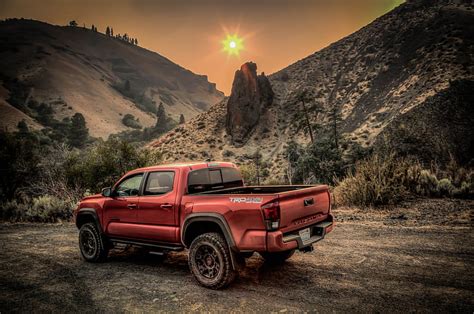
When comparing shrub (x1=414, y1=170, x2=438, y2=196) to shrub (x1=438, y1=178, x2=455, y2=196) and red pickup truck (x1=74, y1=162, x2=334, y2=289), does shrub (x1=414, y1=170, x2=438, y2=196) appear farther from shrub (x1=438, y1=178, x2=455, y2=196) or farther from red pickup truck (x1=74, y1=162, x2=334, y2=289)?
red pickup truck (x1=74, y1=162, x2=334, y2=289)

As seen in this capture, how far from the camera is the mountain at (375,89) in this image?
79.4 ft

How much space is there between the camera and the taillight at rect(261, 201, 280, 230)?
3.68 meters

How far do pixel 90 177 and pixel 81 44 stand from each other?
202689 millimetres

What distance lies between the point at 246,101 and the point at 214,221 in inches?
1597

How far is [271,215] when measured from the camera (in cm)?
369

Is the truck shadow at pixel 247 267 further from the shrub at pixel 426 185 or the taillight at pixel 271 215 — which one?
the shrub at pixel 426 185

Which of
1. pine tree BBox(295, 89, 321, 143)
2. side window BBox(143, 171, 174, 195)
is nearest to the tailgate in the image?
side window BBox(143, 171, 174, 195)

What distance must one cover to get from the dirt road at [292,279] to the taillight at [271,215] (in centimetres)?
96

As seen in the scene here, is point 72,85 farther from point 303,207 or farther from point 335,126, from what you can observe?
point 303,207

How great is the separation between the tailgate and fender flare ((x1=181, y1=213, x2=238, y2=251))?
0.70 meters

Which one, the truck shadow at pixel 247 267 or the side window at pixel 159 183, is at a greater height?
the side window at pixel 159 183

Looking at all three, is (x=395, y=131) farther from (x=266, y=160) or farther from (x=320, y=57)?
(x=320, y=57)

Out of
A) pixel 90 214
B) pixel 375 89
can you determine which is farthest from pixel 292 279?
pixel 375 89

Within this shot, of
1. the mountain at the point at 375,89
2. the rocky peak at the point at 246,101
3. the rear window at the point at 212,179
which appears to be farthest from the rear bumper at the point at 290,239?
the rocky peak at the point at 246,101
